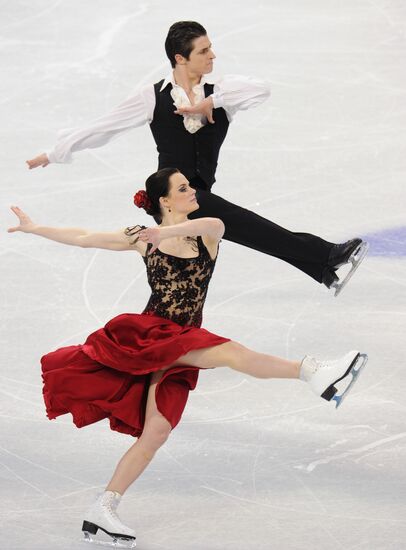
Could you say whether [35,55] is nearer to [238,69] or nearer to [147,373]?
[238,69]

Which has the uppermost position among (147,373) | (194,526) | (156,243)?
(156,243)

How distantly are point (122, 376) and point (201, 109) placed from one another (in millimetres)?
1386

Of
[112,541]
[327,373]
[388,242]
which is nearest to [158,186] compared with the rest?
[327,373]

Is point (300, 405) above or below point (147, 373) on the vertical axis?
below

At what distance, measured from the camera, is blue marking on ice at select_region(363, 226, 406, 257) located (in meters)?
7.73

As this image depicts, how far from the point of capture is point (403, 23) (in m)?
11.3

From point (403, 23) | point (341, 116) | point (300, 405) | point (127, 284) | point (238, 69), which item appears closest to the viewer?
point (300, 405)

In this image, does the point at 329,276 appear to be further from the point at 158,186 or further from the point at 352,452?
the point at 158,186

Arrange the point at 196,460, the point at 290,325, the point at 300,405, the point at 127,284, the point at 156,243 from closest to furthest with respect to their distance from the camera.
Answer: the point at 156,243 < the point at 196,460 < the point at 300,405 < the point at 290,325 < the point at 127,284

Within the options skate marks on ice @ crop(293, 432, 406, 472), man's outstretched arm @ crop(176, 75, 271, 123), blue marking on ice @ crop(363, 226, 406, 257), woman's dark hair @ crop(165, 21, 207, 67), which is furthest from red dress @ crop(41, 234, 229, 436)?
blue marking on ice @ crop(363, 226, 406, 257)

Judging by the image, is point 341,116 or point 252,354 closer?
point 252,354

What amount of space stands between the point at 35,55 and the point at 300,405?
5.23 metres

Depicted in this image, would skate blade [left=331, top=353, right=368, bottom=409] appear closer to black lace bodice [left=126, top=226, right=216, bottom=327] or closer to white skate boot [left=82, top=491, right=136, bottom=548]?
black lace bodice [left=126, top=226, right=216, bottom=327]

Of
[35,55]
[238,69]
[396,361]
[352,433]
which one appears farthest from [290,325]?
[35,55]
